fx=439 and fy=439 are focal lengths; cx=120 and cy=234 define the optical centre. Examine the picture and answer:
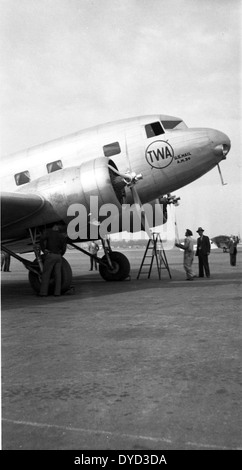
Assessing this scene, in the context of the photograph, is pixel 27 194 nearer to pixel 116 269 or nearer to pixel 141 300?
pixel 141 300

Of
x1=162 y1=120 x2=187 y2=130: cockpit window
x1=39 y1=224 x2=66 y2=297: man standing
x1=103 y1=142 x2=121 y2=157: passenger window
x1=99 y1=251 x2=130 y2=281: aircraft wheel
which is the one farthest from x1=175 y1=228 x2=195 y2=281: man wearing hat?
x1=39 y1=224 x2=66 y2=297: man standing

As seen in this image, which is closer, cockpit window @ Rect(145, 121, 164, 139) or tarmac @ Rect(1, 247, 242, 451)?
tarmac @ Rect(1, 247, 242, 451)

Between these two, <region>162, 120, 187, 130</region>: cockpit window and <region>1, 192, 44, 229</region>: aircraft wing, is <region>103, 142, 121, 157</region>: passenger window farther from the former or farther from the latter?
<region>1, 192, 44, 229</region>: aircraft wing

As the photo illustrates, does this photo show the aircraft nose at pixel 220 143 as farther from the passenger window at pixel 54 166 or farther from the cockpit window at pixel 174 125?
the passenger window at pixel 54 166

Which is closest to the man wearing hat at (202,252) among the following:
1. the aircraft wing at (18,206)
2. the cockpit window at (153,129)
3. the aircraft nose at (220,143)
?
the aircraft nose at (220,143)

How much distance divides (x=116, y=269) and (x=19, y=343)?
29.8ft

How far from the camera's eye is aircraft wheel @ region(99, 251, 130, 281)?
46.6ft

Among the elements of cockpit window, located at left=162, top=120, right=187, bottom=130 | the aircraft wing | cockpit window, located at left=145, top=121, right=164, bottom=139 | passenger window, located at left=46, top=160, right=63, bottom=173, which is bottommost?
the aircraft wing

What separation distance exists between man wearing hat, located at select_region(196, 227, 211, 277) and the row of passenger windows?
17.2 ft

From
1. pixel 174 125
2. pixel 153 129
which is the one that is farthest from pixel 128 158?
pixel 174 125

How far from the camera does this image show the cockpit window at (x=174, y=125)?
12383 mm

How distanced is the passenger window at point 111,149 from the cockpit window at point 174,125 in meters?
1.52

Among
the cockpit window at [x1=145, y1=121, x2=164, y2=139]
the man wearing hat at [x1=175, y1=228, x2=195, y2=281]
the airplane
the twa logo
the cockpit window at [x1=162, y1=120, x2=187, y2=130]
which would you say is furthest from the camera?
the man wearing hat at [x1=175, y1=228, x2=195, y2=281]
